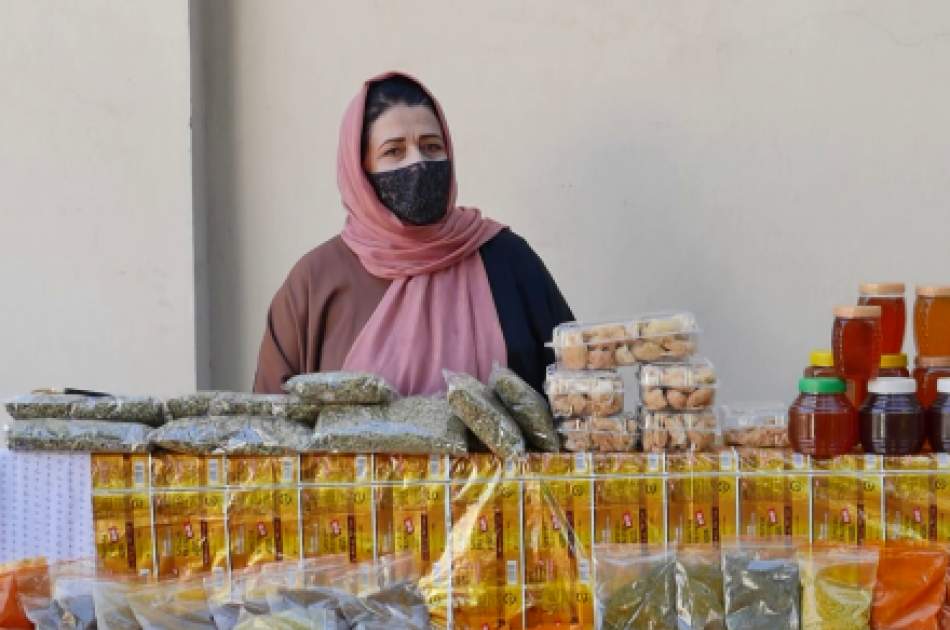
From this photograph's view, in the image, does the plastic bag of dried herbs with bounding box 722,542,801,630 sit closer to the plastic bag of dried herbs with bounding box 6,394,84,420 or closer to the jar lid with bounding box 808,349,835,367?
the jar lid with bounding box 808,349,835,367

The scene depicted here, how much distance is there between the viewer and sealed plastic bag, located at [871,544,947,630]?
1.82 meters

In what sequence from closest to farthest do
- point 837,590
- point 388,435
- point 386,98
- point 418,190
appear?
point 837,590
point 388,435
point 418,190
point 386,98

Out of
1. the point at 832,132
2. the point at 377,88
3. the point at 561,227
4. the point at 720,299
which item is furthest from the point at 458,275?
the point at 832,132

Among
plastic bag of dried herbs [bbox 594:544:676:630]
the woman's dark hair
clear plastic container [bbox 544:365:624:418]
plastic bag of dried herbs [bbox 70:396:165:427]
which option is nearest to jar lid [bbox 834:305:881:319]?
clear plastic container [bbox 544:365:624:418]

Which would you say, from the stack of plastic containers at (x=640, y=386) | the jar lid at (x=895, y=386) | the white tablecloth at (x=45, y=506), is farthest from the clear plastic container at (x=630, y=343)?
the white tablecloth at (x=45, y=506)

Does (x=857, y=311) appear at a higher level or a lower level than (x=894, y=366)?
higher

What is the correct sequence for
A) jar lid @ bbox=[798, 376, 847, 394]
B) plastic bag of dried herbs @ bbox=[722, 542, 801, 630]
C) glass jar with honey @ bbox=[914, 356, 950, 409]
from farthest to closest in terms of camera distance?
glass jar with honey @ bbox=[914, 356, 950, 409] → jar lid @ bbox=[798, 376, 847, 394] → plastic bag of dried herbs @ bbox=[722, 542, 801, 630]

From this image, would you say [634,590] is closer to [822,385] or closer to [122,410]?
[822,385]

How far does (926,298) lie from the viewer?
2.11m

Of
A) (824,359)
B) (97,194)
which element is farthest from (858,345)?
(97,194)

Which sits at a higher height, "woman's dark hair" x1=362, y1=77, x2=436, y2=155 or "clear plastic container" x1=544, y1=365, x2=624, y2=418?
"woman's dark hair" x1=362, y1=77, x2=436, y2=155

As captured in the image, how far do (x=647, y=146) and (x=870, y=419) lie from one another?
5.44 ft

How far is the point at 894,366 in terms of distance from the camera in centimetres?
209

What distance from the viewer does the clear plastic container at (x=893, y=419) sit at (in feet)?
6.16
